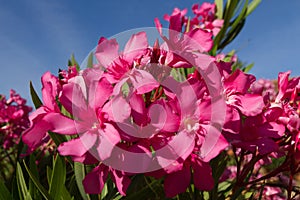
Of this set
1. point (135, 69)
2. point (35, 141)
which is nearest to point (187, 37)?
point (135, 69)

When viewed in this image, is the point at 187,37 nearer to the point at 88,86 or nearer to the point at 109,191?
the point at 88,86

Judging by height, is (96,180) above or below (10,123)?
below

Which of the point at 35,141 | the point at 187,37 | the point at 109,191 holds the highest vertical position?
the point at 187,37

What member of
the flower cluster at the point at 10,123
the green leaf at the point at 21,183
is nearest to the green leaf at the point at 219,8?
the flower cluster at the point at 10,123

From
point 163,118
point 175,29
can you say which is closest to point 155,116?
point 163,118

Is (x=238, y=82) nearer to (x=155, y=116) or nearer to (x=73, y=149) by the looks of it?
(x=155, y=116)
